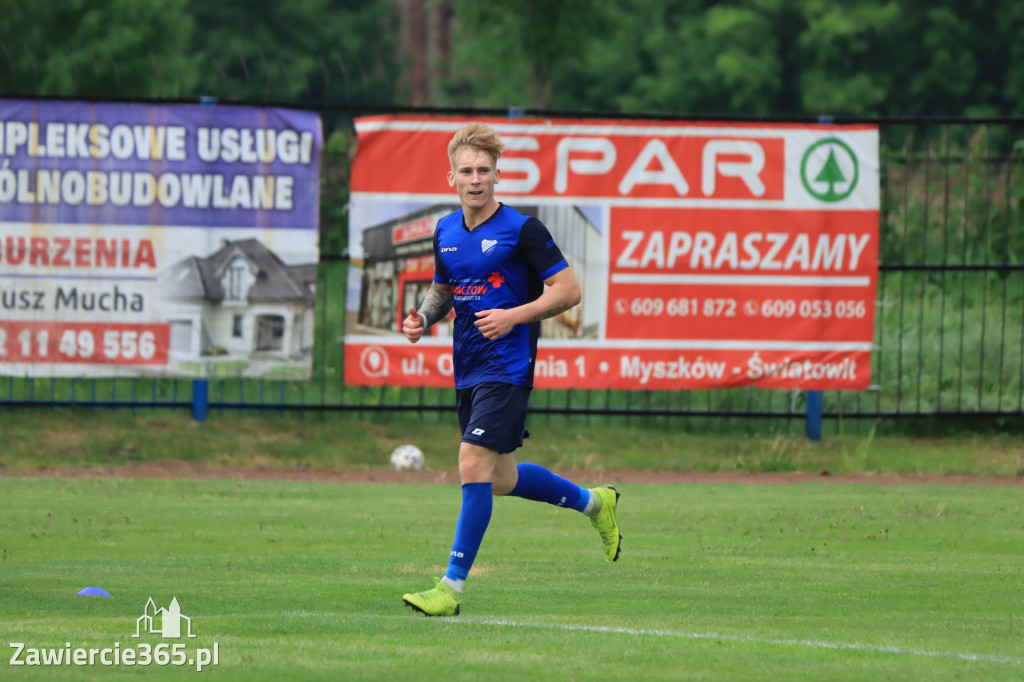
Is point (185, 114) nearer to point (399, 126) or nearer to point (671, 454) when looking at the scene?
point (399, 126)

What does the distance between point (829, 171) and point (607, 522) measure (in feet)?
23.4

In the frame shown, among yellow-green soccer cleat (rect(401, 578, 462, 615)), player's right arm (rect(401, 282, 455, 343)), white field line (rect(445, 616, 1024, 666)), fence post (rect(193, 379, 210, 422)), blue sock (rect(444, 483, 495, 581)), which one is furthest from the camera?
fence post (rect(193, 379, 210, 422))

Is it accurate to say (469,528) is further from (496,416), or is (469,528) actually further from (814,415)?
(814,415)

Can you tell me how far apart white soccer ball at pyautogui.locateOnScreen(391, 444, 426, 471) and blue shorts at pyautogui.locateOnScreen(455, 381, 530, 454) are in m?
6.57

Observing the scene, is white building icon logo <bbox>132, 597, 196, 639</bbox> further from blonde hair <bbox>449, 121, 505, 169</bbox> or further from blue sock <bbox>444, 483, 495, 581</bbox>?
blonde hair <bbox>449, 121, 505, 169</bbox>

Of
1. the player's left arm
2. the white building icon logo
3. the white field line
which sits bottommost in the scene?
the white building icon logo

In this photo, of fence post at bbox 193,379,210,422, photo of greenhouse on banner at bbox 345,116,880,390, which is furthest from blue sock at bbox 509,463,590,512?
fence post at bbox 193,379,210,422

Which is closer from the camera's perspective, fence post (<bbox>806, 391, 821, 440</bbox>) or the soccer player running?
the soccer player running

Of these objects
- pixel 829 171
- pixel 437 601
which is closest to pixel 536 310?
pixel 437 601

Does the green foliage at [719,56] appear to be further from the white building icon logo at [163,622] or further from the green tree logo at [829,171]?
the white building icon logo at [163,622]

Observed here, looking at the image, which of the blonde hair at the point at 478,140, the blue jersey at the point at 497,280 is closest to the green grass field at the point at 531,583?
the blue jersey at the point at 497,280

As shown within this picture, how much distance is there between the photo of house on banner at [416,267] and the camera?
1305 cm

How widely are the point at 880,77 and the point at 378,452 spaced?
3739 centimetres

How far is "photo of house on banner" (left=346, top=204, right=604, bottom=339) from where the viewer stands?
13.0 metres
